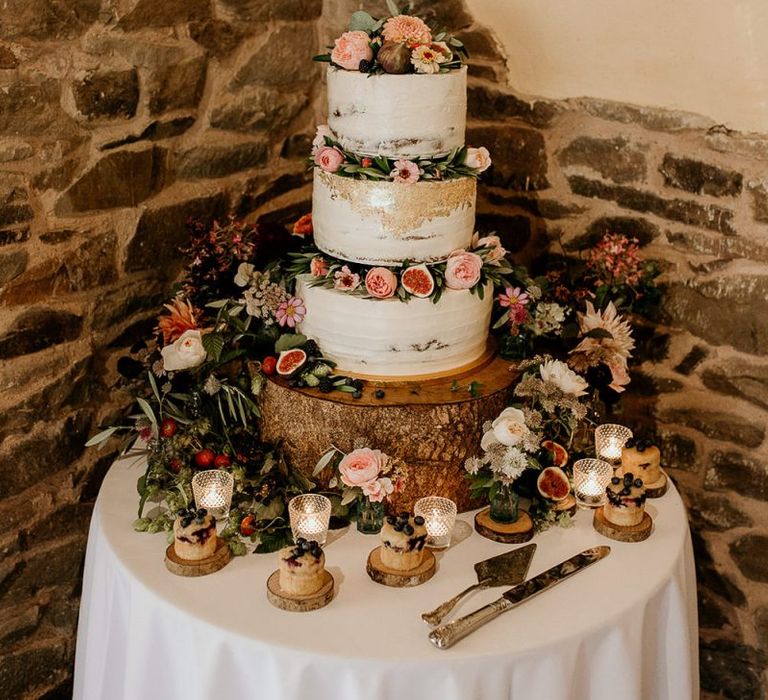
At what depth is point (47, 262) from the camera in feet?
7.52

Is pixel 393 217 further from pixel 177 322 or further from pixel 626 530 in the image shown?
pixel 626 530

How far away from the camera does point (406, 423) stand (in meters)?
2.06

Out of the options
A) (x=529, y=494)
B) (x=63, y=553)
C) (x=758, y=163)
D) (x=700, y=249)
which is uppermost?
(x=758, y=163)

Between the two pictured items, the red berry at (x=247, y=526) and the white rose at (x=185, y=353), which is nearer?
the red berry at (x=247, y=526)

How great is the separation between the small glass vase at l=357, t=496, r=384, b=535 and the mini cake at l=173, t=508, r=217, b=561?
349 millimetres

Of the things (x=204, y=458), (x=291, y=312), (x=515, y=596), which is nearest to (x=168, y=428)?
(x=204, y=458)

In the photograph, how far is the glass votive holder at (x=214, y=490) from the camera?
82.5 inches

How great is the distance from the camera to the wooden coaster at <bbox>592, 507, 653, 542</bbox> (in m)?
2.08

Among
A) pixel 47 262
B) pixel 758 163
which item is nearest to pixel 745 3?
pixel 758 163

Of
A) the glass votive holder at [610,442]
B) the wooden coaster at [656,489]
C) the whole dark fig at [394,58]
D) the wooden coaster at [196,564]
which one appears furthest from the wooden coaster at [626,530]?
the whole dark fig at [394,58]

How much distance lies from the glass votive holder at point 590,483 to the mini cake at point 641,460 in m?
0.05

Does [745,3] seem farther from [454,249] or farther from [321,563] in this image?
[321,563]

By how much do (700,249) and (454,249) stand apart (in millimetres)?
829

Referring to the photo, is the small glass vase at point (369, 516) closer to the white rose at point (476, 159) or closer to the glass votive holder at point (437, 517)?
the glass votive holder at point (437, 517)
